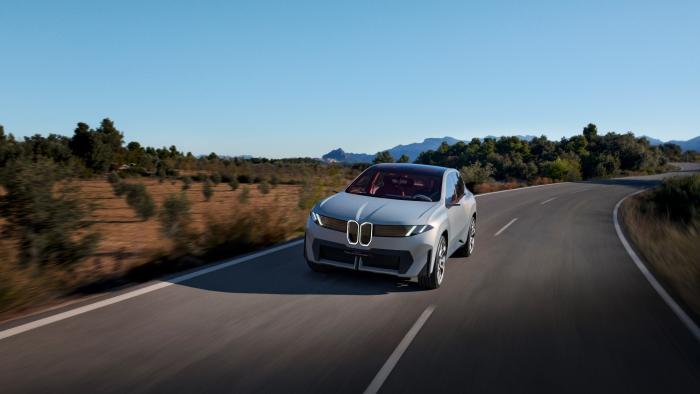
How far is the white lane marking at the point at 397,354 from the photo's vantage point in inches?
162

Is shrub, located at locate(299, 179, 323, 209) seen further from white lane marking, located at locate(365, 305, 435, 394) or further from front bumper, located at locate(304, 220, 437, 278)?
white lane marking, located at locate(365, 305, 435, 394)

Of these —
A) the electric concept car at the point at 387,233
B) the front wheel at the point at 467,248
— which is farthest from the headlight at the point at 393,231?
the front wheel at the point at 467,248

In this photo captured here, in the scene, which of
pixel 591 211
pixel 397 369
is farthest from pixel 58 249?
pixel 591 211

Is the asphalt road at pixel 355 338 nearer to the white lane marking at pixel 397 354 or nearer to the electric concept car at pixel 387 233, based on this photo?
the white lane marking at pixel 397 354

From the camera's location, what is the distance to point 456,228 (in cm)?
836

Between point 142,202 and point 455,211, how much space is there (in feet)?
42.4

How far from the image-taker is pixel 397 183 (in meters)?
8.55

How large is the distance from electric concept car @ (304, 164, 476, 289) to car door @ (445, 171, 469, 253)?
0.08 feet

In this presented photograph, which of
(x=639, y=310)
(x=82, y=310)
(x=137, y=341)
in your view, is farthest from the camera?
(x=639, y=310)

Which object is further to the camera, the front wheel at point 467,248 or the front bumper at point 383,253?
the front wheel at point 467,248

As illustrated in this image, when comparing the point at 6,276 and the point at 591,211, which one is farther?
the point at 591,211

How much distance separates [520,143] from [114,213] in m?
94.0

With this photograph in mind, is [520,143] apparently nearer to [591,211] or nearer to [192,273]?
[591,211]

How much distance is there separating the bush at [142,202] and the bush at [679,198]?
56.0ft
